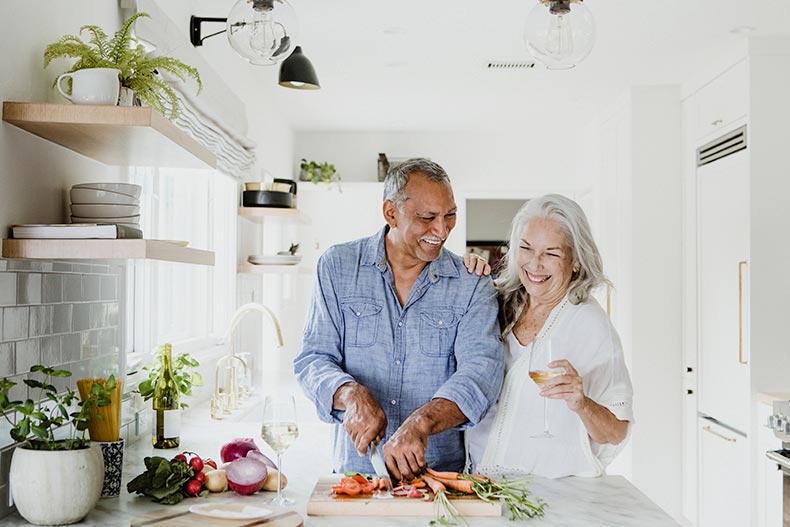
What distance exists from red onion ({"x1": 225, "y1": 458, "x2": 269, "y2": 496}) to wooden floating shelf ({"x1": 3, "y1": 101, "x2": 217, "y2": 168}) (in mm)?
744

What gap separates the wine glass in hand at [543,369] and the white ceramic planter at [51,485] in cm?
96

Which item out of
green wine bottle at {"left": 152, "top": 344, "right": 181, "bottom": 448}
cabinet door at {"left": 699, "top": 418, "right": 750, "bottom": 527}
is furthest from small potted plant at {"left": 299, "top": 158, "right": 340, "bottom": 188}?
green wine bottle at {"left": 152, "top": 344, "right": 181, "bottom": 448}

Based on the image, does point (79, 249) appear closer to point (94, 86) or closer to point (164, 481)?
point (94, 86)

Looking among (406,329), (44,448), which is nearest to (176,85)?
(406,329)

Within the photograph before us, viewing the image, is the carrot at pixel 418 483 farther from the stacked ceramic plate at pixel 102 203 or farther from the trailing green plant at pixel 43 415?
the stacked ceramic plate at pixel 102 203

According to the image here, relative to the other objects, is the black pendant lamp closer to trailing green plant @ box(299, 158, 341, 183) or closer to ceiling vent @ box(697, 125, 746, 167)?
ceiling vent @ box(697, 125, 746, 167)

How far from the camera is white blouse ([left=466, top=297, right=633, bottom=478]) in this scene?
6.72 ft

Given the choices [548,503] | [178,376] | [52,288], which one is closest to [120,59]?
[52,288]

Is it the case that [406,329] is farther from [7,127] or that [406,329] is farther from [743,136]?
[743,136]

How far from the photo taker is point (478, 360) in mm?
2045

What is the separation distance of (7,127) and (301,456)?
1.19 meters

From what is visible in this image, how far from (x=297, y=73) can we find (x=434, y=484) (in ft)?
7.39

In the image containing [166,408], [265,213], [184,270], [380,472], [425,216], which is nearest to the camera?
[380,472]

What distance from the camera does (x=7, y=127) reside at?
180cm
